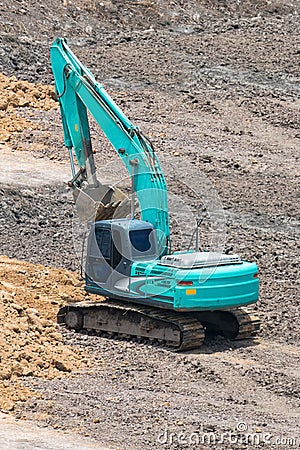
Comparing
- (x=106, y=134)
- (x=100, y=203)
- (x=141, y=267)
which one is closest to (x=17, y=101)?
(x=106, y=134)

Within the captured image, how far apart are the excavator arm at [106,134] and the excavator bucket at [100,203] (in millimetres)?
139

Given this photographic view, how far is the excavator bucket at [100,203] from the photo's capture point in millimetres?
15508

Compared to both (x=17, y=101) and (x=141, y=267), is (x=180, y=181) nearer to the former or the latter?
(x=17, y=101)

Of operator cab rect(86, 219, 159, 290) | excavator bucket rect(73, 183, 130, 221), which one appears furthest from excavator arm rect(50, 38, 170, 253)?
operator cab rect(86, 219, 159, 290)

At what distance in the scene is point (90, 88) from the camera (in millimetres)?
15734

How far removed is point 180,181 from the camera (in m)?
22.7

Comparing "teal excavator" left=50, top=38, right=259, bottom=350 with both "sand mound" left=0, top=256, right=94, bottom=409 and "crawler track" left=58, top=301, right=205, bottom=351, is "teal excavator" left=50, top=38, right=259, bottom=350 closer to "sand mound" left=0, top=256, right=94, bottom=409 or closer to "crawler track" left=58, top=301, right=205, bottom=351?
"crawler track" left=58, top=301, right=205, bottom=351

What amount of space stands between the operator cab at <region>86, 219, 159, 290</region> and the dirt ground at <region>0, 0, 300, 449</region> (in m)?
1.01

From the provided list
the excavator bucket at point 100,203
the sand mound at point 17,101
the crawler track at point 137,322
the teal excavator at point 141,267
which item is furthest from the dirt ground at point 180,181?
the excavator bucket at point 100,203

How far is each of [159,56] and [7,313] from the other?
17.8 metres

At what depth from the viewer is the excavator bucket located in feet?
50.9

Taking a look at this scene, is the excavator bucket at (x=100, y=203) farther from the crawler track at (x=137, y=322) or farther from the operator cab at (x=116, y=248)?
the crawler track at (x=137, y=322)

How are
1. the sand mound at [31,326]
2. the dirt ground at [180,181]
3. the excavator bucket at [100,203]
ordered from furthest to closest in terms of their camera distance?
1. the excavator bucket at [100,203]
2. the sand mound at [31,326]
3. the dirt ground at [180,181]

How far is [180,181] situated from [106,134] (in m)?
7.17
